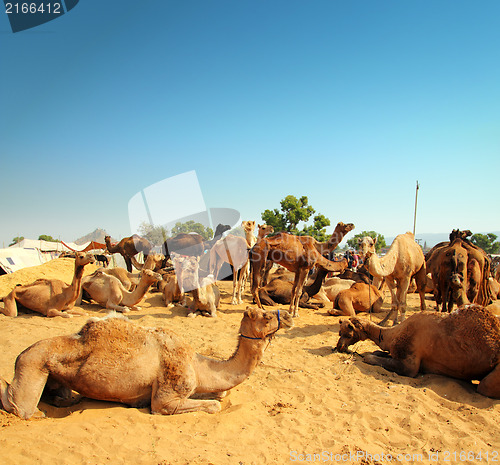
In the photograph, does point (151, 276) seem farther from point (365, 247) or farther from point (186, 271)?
point (365, 247)

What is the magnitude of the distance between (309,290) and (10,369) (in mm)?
9361

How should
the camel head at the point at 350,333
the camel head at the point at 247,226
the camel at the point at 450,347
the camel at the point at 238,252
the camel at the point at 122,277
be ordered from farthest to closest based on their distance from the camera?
1. the camel head at the point at 247,226
2. the camel at the point at 238,252
3. the camel at the point at 122,277
4. the camel head at the point at 350,333
5. the camel at the point at 450,347

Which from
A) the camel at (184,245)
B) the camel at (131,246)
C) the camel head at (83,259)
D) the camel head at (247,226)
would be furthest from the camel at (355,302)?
the camel at (131,246)

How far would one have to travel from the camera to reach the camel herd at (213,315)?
392 cm

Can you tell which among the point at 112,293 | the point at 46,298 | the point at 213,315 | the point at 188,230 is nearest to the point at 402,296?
the point at 213,315

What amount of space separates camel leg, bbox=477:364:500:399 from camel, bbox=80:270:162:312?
748 centimetres

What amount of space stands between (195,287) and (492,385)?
276 inches

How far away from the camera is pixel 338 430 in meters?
4.02

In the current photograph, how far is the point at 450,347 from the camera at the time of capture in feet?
17.6

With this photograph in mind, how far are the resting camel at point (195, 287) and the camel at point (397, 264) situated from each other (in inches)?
176

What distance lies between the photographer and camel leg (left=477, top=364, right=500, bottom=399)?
492 centimetres

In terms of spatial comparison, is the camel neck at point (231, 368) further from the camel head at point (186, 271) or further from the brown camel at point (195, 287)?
the camel head at point (186, 271)

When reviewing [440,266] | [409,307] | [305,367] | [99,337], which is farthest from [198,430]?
[409,307]

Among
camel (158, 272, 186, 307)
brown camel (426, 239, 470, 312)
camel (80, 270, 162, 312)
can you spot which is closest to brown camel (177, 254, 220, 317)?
camel (158, 272, 186, 307)
